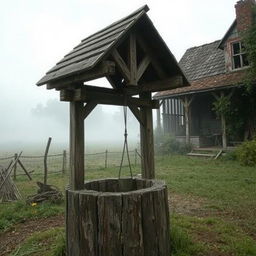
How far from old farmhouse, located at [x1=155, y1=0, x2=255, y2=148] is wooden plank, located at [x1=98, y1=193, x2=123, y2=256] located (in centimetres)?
1177

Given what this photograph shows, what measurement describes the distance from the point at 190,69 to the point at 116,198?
741 inches

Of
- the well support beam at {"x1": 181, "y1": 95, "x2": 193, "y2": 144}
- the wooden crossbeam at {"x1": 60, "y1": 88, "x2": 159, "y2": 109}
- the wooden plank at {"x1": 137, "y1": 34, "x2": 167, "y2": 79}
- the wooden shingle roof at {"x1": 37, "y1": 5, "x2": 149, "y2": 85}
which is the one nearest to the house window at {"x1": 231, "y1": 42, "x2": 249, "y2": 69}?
the well support beam at {"x1": 181, "y1": 95, "x2": 193, "y2": 144}

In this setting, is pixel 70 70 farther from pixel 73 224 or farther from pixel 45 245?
pixel 45 245

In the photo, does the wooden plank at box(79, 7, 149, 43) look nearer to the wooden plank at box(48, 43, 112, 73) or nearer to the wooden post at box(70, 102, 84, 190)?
the wooden plank at box(48, 43, 112, 73)

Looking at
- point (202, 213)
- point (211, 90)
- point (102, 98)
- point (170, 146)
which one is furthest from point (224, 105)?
point (102, 98)

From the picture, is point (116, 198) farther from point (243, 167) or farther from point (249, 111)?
point (249, 111)

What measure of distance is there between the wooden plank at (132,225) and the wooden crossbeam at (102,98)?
142 cm

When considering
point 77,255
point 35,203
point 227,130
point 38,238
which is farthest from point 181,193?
point 227,130

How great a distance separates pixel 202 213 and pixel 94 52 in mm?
4662

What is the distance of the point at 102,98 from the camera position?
437 cm

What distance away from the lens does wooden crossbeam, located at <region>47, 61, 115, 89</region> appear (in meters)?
3.65

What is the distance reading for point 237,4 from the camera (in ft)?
59.4

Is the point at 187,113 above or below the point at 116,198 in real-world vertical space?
above

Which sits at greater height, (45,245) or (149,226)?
(149,226)
